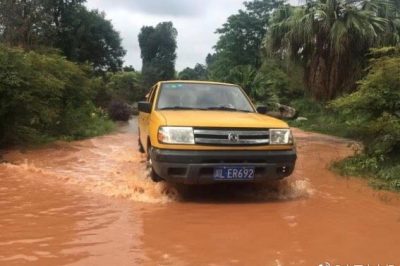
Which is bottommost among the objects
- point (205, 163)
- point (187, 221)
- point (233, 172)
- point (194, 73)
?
point (187, 221)

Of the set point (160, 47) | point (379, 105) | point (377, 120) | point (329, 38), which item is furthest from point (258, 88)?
point (160, 47)

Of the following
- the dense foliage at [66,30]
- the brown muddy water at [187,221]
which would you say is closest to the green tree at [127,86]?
the dense foliage at [66,30]

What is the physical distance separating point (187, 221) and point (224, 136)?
4.15ft

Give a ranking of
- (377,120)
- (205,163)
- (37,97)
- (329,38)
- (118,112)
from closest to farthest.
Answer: (205,163)
(377,120)
(37,97)
(329,38)
(118,112)

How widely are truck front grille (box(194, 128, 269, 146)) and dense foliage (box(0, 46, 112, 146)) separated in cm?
601

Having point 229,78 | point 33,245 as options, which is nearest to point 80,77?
point 33,245

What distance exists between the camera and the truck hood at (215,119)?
21.1ft

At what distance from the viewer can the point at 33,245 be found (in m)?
4.76

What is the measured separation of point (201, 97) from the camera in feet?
→ 25.8

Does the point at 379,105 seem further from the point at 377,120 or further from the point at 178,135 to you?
the point at 178,135

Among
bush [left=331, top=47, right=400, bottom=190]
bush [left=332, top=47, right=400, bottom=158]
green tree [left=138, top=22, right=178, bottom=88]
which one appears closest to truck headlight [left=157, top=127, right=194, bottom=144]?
bush [left=331, top=47, right=400, bottom=190]

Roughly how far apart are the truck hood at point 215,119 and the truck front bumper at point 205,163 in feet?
1.17

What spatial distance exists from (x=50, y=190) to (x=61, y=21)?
35.6 metres

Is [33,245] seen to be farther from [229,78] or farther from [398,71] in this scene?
[229,78]
